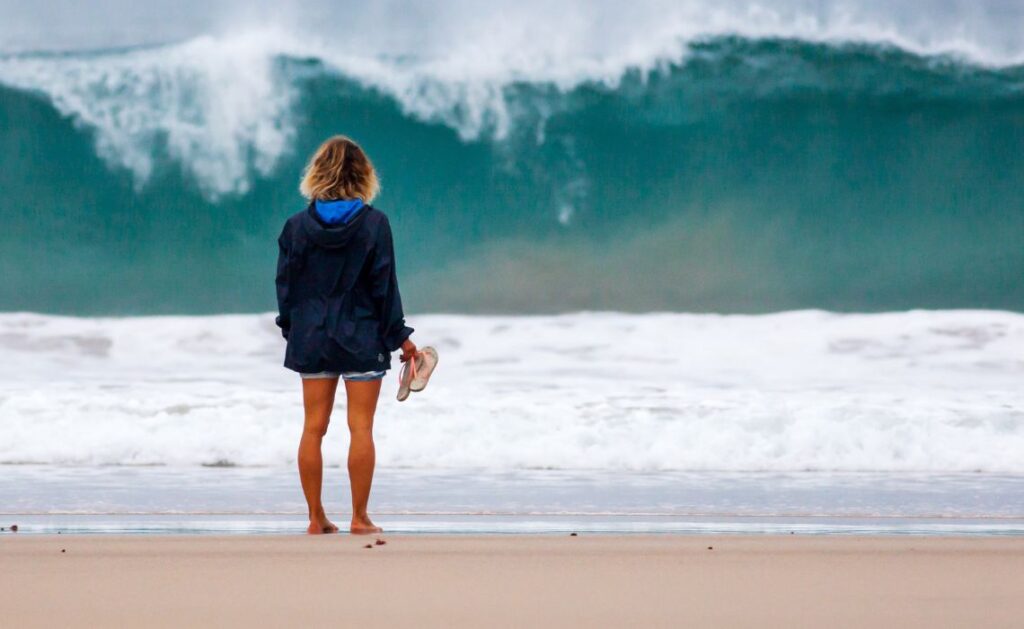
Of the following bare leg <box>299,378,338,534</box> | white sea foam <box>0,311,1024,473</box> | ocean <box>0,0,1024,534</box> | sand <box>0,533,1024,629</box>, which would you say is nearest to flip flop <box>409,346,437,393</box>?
bare leg <box>299,378,338,534</box>

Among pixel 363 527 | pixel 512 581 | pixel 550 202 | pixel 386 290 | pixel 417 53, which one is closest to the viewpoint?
pixel 512 581

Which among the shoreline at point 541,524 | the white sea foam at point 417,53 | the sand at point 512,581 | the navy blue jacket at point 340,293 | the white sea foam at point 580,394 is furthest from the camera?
the white sea foam at point 417,53

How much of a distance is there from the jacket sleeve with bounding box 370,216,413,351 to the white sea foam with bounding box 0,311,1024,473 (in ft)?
7.57

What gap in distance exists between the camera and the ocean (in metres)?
6.17

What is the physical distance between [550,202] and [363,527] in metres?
3.98

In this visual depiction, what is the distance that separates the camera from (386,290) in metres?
2.70

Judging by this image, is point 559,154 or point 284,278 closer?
point 284,278

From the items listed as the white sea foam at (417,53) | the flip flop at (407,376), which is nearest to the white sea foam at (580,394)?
the white sea foam at (417,53)

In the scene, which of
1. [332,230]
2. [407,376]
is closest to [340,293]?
[332,230]

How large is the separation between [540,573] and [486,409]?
372 cm

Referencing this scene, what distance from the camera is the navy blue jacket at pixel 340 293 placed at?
8.77 feet

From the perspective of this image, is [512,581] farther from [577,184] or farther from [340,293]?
[577,184]

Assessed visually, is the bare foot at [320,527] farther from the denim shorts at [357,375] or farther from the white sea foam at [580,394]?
the white sea foam at [580,394]

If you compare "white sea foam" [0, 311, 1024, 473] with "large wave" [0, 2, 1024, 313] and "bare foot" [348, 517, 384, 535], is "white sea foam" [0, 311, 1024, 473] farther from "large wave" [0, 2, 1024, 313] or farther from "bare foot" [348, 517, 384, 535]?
"bare foot" [348, 517, 384, 535]
